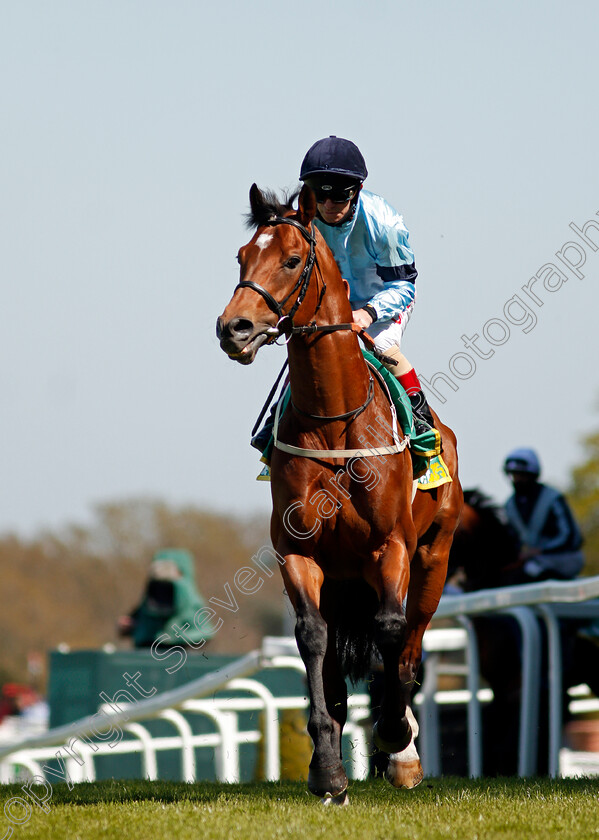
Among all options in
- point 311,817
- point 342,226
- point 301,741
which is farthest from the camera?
point 301,741

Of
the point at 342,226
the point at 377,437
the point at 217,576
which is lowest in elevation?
the point at 217,576

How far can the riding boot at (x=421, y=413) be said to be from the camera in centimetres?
529

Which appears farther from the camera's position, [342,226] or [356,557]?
[342,226]

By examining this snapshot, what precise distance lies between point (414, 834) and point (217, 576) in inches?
2246

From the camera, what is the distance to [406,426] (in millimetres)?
5023

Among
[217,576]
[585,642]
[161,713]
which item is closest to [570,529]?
[585,642]

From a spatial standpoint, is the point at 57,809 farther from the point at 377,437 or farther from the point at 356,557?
the point at 377,437

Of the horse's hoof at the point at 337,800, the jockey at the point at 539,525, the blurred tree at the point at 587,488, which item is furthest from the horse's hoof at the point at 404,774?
the blurred tree at the point at 587,488

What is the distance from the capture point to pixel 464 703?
9422mm

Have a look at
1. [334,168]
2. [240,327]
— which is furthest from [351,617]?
[334,168]

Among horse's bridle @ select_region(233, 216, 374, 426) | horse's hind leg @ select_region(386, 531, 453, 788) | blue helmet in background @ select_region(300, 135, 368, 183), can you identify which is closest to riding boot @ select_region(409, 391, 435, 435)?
horse's bridle @ select_region(233, 216, 374, 426)

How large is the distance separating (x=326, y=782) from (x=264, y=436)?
5.33 feet

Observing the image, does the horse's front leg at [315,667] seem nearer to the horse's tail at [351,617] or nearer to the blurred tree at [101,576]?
the horse's tail at [351,617]

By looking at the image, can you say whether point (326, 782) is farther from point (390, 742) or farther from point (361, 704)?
point (361, 704)
